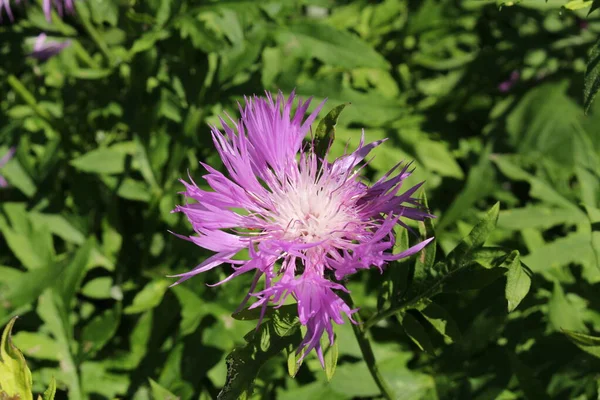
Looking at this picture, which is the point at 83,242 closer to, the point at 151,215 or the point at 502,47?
the point at 151,215

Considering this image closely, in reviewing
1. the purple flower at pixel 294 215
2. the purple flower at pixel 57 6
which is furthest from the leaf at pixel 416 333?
the purple flower at pixel 57 6

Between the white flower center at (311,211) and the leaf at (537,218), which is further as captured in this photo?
the leaf at (537,218)

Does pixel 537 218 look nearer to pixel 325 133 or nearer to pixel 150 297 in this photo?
pixel 325 133

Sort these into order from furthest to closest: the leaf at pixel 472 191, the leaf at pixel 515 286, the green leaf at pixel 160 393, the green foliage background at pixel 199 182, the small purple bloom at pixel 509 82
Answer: the small purple bloom at pixel 509 82
the leaf at pixel 472 191
the green foliage background at pixel 199 182
the green leaf at pixel 160 393
the leaf at pixel 515 286

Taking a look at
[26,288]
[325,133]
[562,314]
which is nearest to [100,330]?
[26,288]

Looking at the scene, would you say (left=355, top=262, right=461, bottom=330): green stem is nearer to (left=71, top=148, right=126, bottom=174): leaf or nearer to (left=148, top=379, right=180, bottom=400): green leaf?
(left=148, top=379, right=180, bottom=400): green leaf

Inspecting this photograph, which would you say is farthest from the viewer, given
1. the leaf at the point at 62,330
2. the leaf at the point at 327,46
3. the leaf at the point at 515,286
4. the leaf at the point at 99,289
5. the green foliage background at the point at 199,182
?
the leaf at the point at 99,289

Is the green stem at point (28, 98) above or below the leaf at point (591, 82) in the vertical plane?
below

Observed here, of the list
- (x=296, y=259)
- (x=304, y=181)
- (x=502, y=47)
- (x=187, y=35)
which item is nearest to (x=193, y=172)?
(x=187, y=35)

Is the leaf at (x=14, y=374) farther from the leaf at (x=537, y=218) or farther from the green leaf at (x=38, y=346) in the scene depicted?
the leaf at (x=537, y=218)
